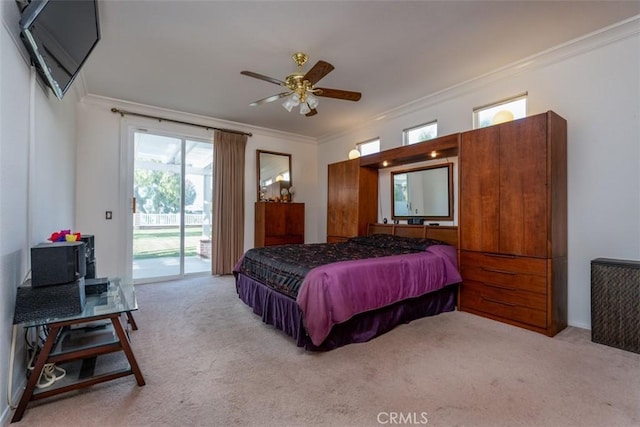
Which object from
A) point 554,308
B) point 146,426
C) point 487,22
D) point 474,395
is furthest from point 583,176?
point 146,426

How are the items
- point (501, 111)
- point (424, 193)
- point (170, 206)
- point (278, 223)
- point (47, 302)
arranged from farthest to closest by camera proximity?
1. point (278, 223)
2. point (170, 206)
3. point (424, 193)
4. point (501, 111)
5. point (47, 302)

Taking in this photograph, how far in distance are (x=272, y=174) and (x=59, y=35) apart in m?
4.13

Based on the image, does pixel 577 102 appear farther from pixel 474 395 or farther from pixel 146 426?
Answer: pixel 146 426

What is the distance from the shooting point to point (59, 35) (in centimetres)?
193

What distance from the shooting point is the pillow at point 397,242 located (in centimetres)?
355

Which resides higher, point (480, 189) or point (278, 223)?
point (480, 189)

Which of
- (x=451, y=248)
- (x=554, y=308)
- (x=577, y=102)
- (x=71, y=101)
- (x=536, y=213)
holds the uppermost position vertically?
(x=71, y=101)

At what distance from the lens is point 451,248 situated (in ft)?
11.5

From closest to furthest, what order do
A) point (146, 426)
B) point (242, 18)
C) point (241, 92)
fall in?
1. point (146, 426)
2. point (242, 18)
3. point (241, 92)

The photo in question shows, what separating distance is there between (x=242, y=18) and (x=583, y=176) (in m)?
3.61

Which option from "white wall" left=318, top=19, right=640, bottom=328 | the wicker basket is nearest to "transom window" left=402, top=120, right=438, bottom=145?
"white wall" left=318, top=19, right=640, bottom=328

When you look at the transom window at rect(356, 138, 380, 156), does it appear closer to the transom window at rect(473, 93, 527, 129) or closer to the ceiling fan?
the transom window at rect(473, 93, 527, 129)

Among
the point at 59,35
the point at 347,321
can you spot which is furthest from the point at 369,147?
the point at 59,35

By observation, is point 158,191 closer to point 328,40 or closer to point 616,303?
point 328,40
